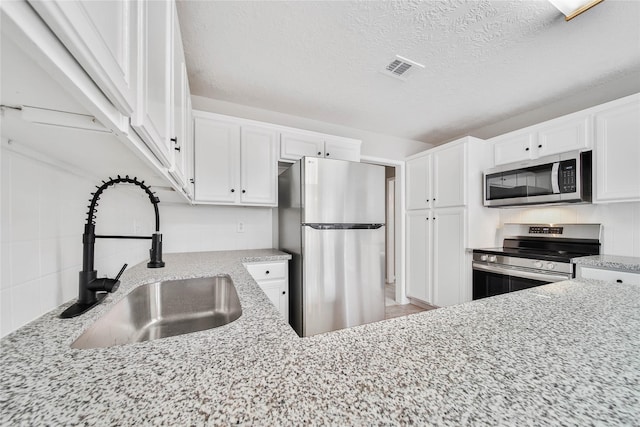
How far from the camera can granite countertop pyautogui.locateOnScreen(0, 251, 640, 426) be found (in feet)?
1.04

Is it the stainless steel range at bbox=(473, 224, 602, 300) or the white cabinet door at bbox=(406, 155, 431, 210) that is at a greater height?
the white cabinet door at bbox=(406, 155, 431, 210)

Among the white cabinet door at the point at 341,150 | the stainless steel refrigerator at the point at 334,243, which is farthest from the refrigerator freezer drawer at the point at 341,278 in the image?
the white cabinet door at the point at 341,150

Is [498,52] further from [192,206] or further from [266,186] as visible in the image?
[192,206]

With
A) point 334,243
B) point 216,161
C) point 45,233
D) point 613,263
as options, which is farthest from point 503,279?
point 45,233

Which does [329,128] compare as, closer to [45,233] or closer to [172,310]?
[172,310]

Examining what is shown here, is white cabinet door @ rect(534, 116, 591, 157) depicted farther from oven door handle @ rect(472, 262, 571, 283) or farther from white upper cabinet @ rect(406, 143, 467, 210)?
oven door handle @ rect(472, 262, 571, 283)

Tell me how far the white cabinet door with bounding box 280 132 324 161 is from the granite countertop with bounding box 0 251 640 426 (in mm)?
2057

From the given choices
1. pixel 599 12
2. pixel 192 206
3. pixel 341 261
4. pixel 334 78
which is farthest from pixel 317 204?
pixel 599 12

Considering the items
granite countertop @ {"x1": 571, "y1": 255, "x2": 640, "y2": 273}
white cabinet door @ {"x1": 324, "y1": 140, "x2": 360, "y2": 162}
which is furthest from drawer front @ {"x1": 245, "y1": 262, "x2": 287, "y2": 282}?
granite countertop @ {"x1": 571, "y1": 255, "x2": 640, "y2": 273}

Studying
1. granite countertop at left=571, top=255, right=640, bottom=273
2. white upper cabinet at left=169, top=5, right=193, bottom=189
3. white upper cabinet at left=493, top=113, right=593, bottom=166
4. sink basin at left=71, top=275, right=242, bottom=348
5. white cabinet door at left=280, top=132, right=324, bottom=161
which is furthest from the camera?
white cabinet door at left=280, top=132, right=324, bottom=161

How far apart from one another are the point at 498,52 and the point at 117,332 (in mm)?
2754

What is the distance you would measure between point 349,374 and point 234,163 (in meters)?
2.22

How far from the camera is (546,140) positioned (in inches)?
90.0

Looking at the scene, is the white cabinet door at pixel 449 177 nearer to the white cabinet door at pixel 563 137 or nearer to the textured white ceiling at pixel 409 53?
the textured white ceiling at pixel 409 53
